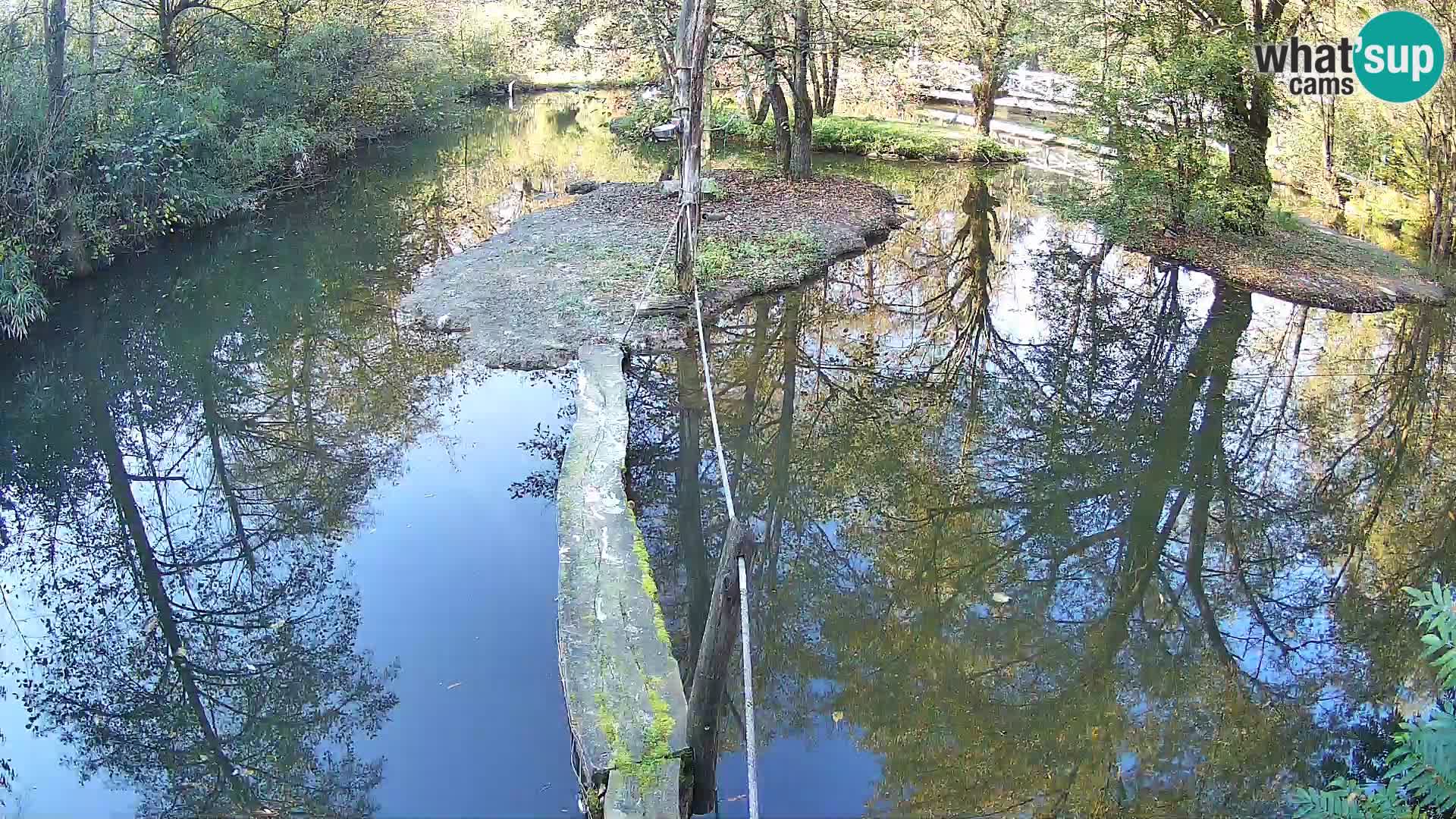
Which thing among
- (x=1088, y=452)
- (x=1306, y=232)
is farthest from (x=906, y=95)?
(x=1088, y=452)

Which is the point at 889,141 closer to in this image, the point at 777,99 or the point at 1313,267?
the point at 777,99

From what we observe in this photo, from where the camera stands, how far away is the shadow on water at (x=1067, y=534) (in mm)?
4969

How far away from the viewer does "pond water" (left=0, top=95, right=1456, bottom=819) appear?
4926mm

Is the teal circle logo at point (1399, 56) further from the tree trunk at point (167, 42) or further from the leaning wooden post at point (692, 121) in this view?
the tree trunk at point (167, 42)

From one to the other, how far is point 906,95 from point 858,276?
51.2 feet

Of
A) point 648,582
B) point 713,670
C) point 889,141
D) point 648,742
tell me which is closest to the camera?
point 713,670

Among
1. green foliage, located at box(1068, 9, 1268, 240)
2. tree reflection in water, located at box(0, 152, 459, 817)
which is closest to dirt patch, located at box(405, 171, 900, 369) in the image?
tree reflection in water, located at box(0, 152, 459, 817)

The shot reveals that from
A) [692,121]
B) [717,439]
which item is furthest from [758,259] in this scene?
[717,439]

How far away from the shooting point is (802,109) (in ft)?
63.1

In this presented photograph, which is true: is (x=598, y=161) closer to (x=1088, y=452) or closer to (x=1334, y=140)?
(x=1334, y=140)

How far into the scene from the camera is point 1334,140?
16.8 meters

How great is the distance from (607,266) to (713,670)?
9.02 metres

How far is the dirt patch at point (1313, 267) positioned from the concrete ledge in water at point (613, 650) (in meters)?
10.2

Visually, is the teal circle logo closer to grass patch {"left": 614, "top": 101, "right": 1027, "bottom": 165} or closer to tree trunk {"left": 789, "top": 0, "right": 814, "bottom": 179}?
tree trunk {"left": 789, "top": 0, "right": 814, "bottom": 179}
